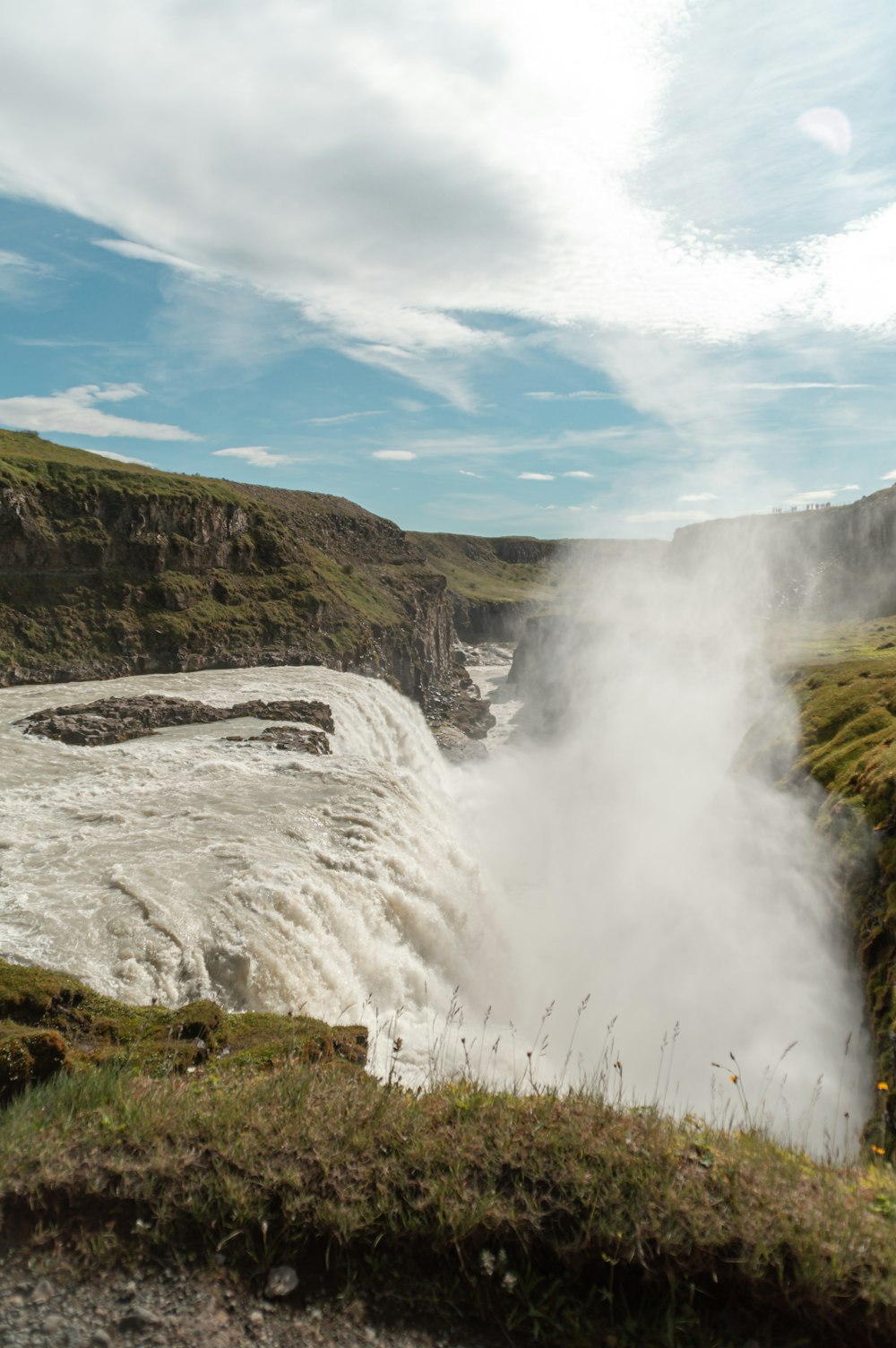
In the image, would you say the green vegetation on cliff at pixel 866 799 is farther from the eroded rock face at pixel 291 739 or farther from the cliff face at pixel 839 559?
the cliff face at pixel 839 559

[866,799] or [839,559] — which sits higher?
[839,559]

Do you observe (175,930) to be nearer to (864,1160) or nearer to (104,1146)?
(104,1146)

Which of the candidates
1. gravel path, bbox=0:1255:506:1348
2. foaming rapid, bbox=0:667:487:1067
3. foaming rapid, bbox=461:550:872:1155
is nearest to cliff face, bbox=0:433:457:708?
foaming rapid, bbox=0:667:487:1067

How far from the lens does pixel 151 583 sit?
5466 centimetres

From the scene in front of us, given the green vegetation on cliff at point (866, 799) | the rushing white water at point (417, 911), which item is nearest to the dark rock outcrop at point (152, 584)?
the rushing white water at point (417, 911)

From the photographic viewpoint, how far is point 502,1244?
16.5ft

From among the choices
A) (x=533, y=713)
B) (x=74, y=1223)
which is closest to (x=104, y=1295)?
(x=74, y=1223)

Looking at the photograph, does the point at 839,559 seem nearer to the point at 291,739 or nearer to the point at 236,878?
the point at 291,739

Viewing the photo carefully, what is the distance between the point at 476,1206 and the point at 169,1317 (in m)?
1.99

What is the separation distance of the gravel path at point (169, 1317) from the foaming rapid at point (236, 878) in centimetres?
616

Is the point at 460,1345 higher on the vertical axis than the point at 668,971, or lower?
higher

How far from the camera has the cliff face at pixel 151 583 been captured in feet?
155

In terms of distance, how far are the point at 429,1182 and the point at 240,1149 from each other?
1425 millimetres

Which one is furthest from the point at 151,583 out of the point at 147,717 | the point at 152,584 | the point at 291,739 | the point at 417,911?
the point at 417,911
